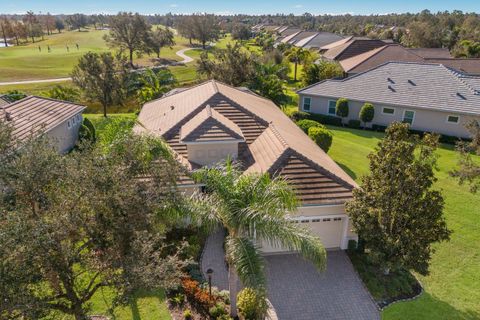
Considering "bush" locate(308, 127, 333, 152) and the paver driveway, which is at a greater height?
"bush" locate(308, 127, 333, 152)

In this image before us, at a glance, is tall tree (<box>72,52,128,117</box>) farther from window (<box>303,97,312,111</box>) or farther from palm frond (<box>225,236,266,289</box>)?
palm frond (<box>225,236,266,289</box>)

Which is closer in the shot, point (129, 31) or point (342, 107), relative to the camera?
point (342, 107)

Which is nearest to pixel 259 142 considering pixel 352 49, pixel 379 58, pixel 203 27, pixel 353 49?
pixel 379 58

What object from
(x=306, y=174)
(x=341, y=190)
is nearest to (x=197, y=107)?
(x=306, y=174)

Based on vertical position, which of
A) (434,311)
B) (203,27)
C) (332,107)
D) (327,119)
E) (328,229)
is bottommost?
(434,311)

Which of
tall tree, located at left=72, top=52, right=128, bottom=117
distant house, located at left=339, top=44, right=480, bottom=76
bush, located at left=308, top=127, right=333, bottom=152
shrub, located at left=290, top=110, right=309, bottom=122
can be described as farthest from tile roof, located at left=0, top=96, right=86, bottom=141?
distant house, located at left=339, top=44, right=480, bottom=76

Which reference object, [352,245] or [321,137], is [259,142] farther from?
[321,137]
